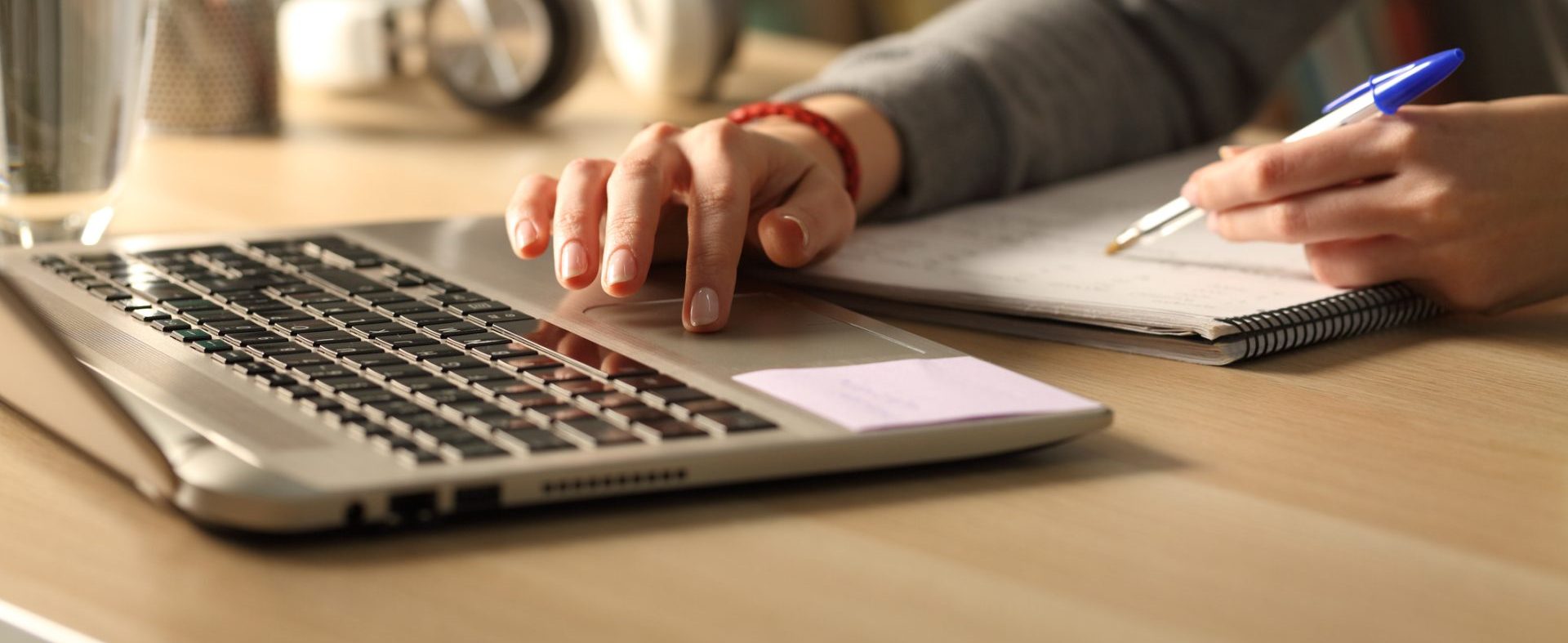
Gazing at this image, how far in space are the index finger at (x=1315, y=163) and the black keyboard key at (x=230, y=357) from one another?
1.38 ft

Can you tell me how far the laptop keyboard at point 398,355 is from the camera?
40 centimetres

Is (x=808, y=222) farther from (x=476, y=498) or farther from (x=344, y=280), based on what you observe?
(x=476, y=498)

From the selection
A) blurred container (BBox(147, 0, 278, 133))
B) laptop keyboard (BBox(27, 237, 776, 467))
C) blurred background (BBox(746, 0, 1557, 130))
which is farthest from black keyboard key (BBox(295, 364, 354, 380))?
blurred background (BBox(746, 0, 1557, 130))

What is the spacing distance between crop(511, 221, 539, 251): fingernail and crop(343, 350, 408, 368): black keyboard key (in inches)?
5.4

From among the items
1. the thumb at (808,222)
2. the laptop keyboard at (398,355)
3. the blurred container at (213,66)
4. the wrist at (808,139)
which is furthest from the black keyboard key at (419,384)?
the blurred container at (213,66)

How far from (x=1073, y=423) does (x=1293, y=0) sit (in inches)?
28.1

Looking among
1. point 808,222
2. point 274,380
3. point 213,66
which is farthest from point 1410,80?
point 213,66

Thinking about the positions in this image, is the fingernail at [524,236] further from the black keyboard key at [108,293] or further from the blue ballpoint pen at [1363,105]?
the blue ballpoint pen at [1363,105]

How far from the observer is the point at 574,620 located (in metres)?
0.34

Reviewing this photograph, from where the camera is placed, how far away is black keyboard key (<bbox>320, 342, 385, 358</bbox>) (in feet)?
1.54

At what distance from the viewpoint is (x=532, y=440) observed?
39cm

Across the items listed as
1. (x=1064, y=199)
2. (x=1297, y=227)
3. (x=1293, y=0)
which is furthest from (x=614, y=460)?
(x=1293, y=0)

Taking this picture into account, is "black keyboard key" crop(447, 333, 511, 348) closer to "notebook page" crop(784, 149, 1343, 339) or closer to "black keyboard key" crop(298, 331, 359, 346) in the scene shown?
"black keyboard key" crop(298, 331, 359, 346)

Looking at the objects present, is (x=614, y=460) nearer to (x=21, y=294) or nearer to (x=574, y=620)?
(x=574, y=620)
